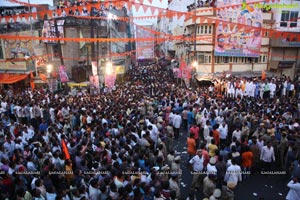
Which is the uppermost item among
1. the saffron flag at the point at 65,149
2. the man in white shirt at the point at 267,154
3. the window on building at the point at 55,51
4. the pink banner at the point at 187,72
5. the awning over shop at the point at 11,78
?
the window on building at the point at 55,51

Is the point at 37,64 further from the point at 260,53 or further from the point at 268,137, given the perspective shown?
the point at 260,53

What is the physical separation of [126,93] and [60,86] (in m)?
7.88

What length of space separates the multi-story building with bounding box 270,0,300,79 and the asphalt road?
21.3m

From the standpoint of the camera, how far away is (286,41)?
26344 mm

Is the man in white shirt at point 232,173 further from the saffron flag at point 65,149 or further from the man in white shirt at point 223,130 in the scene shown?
the saffron flag at point 65,149

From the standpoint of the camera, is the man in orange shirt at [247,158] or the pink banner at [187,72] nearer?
the man in orange shirt at [247,158]

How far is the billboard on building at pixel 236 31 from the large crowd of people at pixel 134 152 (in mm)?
13392

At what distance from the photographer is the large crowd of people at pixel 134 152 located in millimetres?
5934

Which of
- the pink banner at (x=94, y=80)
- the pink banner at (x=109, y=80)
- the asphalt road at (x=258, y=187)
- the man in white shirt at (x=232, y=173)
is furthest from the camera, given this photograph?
the pink banner at (x=109, y=80)

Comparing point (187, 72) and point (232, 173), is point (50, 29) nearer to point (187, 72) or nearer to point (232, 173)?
point (187, 72)

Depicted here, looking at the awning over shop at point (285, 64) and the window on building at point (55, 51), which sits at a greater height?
the window on building at point (55, 51)

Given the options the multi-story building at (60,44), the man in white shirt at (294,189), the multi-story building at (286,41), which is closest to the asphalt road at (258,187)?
the man in white shirt at (294,189)

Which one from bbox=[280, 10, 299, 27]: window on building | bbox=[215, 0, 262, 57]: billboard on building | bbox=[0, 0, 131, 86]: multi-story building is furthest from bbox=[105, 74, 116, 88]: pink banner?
bbox=[280, 10, 299, 27]: window on building

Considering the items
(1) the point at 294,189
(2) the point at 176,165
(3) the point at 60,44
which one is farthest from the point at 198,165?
(3) the point at 60,44
